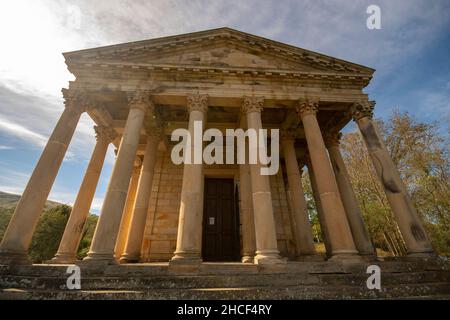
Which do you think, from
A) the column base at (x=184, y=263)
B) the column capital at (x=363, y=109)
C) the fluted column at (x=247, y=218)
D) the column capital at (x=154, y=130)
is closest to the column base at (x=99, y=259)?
the column base at (x=184, y=263)

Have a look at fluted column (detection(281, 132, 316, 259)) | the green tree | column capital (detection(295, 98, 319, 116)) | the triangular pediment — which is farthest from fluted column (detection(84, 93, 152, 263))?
the green tree

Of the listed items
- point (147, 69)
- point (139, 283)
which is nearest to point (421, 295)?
point (139, 283)

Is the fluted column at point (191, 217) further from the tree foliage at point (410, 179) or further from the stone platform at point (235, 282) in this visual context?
the tree foliage at point (410, 179)

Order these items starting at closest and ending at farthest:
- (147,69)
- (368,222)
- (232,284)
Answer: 1. (232,284)
2. (147,69)
3. (368,222)

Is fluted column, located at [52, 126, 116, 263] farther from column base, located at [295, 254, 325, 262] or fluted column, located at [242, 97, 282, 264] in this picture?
column base, located at [295, 254, 325, 262]

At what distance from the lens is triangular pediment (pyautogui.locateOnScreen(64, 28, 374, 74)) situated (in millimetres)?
10602

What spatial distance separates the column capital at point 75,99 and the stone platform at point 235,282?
6624 mm

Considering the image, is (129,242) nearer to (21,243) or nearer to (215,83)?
(21,243)

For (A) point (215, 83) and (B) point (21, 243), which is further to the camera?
(A) point (215, 83)

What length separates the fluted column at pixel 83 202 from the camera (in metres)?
9.77

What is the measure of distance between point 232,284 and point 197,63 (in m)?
9.83

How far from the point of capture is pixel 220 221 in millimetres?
13617

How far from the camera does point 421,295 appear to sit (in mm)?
5758

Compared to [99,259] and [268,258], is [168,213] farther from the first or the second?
[268,258]
